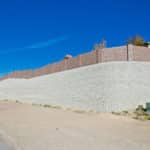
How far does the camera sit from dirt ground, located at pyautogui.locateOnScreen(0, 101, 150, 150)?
9.09 m

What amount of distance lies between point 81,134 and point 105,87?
7914 millimetres

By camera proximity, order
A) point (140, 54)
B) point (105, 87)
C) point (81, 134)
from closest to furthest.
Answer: point (81, 134) → point (105, 87) → point (140, 54)

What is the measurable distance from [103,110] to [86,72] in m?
3.68

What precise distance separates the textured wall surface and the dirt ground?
266 cm

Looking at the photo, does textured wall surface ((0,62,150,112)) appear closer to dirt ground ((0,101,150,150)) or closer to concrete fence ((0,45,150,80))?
concrete fence ((0,45,150,80))

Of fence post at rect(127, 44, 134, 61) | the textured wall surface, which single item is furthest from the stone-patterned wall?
the textured wall surface

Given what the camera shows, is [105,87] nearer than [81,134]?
No

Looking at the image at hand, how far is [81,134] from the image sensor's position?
11023 millimetres

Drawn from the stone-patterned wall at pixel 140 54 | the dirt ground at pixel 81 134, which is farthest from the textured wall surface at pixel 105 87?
the dirt ground at pixel 81 134

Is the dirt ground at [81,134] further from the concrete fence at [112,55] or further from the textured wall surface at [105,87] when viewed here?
the concrete fence at [112,55]

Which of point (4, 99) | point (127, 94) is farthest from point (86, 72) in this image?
point (4, 99)

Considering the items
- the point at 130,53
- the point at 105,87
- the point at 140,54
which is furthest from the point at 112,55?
the point at 105,87

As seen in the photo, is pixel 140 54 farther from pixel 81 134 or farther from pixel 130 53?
pixel 81 134

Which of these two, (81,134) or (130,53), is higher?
(130,53)
